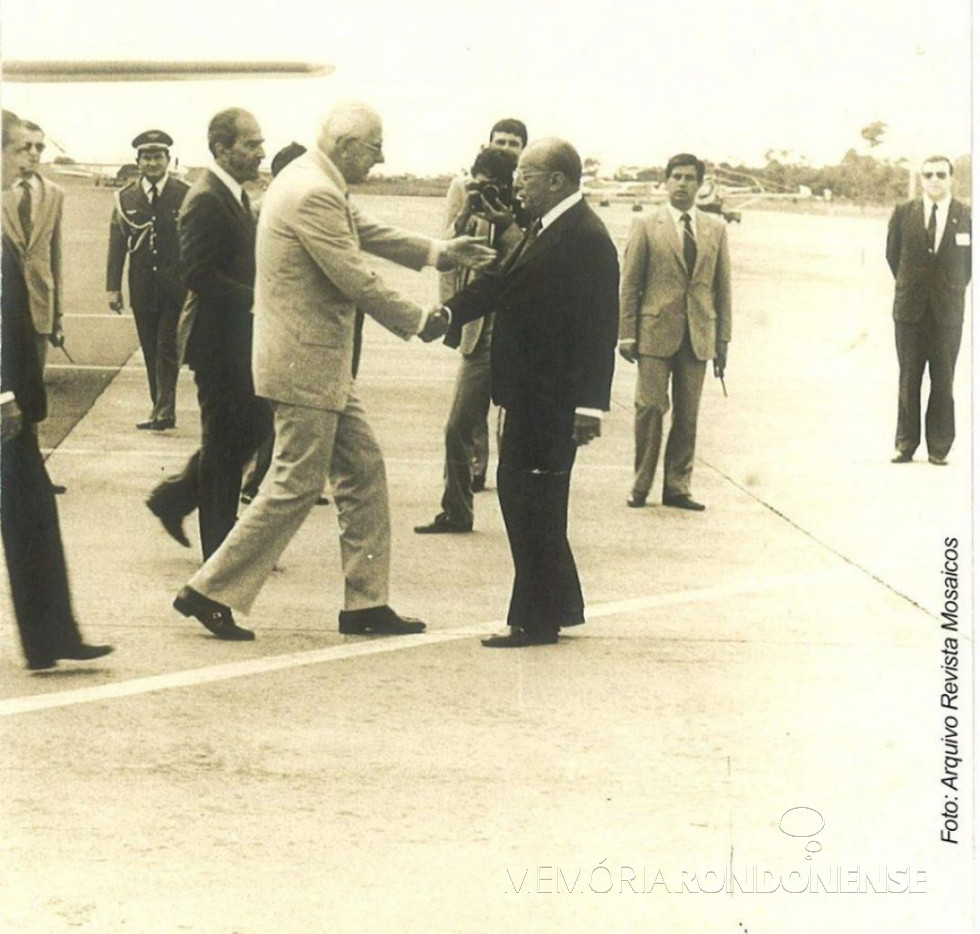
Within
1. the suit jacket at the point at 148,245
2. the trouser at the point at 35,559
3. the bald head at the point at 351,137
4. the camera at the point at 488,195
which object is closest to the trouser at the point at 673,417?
the camera at the point at 488,195

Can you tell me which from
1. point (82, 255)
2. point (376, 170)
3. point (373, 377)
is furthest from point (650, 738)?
point (82, 255)

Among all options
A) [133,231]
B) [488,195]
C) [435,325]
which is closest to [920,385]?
[488,195]

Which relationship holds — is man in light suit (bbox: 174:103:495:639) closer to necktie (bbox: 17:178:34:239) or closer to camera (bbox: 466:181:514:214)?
camera (bbox: 466:181:514:214)

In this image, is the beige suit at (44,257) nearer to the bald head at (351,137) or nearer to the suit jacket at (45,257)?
the suit jacket at (45,257)

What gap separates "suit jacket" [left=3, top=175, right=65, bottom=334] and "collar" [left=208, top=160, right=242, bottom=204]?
1330 millimetres

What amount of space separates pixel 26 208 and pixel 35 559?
2704 mm

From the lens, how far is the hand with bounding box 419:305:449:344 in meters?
6.96

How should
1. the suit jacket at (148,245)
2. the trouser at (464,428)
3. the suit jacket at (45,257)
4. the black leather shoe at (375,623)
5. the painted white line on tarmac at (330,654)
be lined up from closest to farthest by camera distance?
the painted white line on tarmac at (330,654) → the black leather shoe at (375,623) → the trouser at (464,428) → the suit jacket at (45,257) → the suit jacket at (148,245)

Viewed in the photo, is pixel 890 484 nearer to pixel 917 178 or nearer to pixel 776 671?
pixel 917 178

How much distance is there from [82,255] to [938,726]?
13782 mm

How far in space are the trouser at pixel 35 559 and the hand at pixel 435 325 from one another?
1.38m

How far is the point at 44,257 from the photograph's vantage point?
30.6ft

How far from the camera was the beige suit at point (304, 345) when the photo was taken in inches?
270

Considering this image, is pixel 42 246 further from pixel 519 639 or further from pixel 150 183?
pixel 519 639
